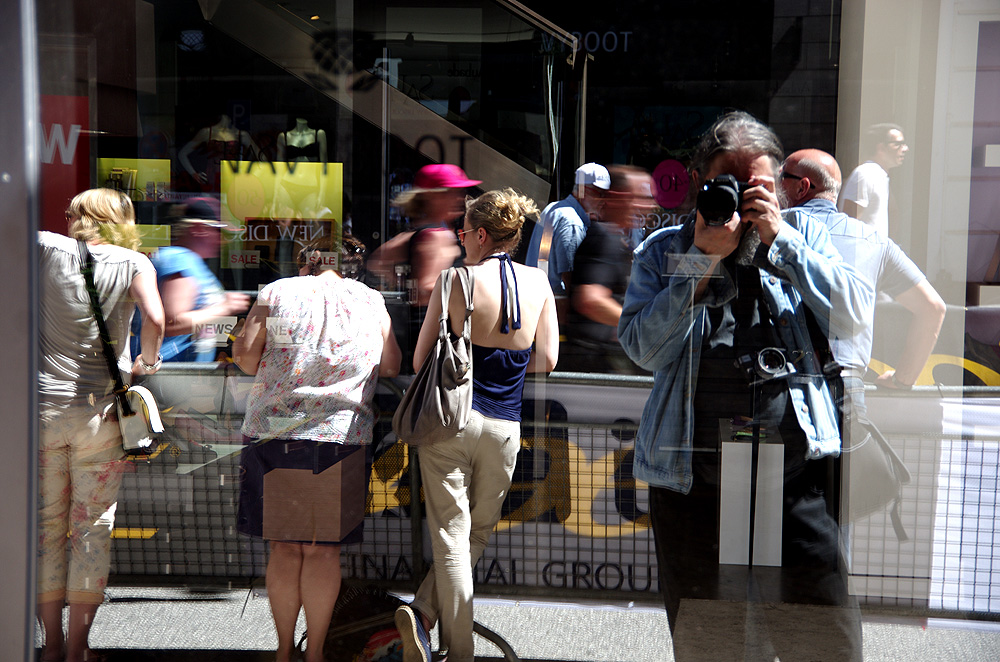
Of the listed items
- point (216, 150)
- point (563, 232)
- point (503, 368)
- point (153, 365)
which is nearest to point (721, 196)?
point (563, 232)

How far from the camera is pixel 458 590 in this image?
2334 mm

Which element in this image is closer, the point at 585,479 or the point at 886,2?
the point at 886,2

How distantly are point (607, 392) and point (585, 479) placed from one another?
0.27m

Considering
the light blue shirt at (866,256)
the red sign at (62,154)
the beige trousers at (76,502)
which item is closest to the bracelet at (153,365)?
the beige trousers at (76,502)

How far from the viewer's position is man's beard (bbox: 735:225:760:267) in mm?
2111

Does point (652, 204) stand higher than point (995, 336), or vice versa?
point (652, 204)

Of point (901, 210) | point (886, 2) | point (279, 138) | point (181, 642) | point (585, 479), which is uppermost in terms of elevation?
point (886, 2)

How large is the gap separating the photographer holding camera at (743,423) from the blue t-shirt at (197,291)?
1.22m

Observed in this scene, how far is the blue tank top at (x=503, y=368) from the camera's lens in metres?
2.24

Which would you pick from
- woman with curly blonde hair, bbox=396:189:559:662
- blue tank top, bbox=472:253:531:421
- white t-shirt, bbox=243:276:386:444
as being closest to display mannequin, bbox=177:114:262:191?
white t-shirt, bbox=243:276:386:444

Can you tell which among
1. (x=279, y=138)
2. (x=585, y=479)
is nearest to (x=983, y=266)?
(x=585, y=479)

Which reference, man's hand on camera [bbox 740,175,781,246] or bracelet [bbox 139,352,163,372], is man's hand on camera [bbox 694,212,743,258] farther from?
bracelet [bbox 139,352,163,372]

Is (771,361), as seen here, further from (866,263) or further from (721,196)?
(721,196)

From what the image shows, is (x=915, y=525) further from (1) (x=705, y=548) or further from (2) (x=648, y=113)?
(2) (x=648, y=113)
